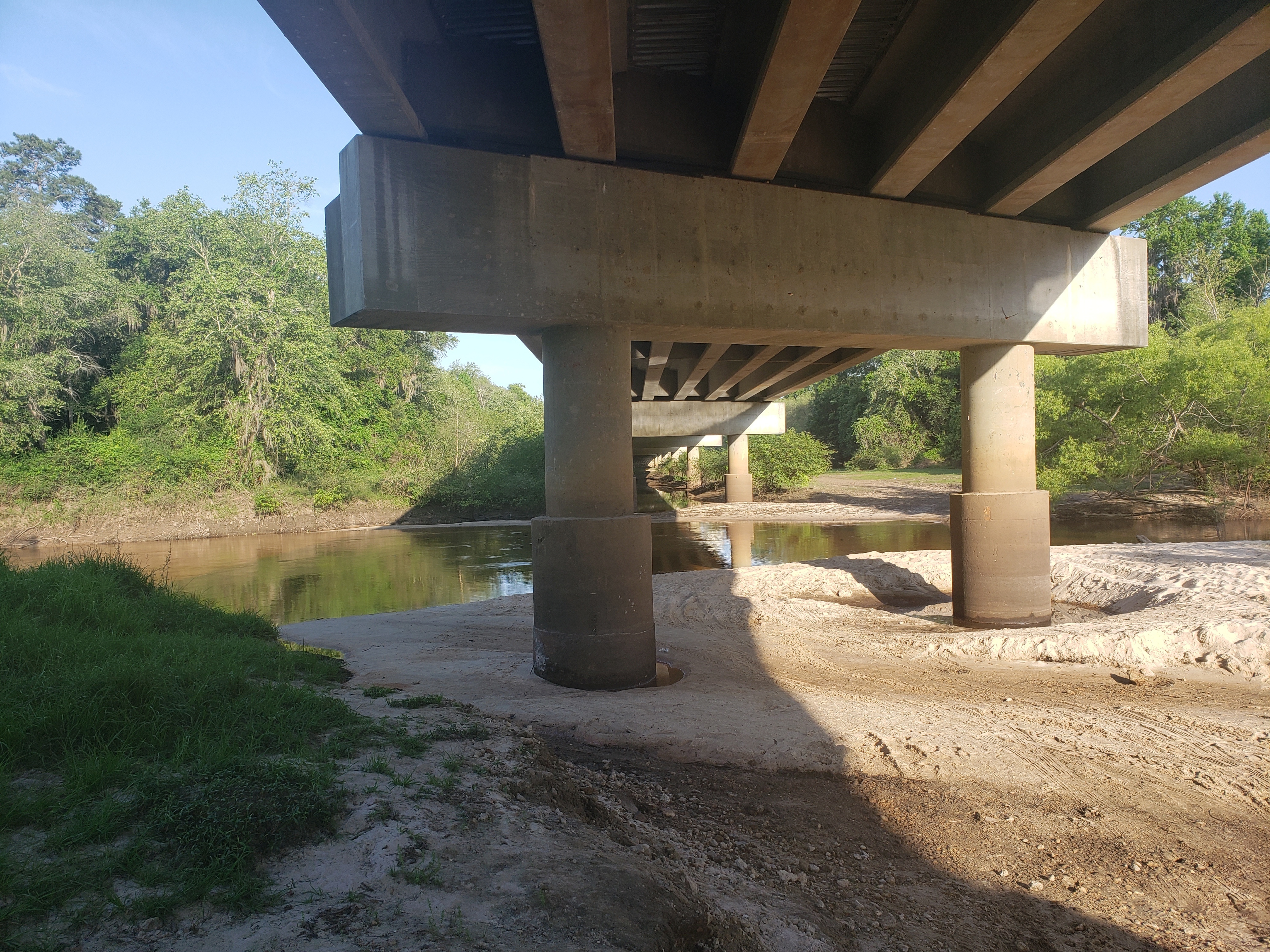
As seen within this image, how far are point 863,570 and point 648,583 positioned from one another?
762 cm

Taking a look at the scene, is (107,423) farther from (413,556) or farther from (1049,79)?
(1049,79)

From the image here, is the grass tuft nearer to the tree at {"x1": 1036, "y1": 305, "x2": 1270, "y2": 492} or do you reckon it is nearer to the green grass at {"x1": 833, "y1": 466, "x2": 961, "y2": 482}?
the tree at {"x1": 1036, "y1": 305, "x2": 1270, "y2": 492}

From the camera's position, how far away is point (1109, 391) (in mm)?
25000

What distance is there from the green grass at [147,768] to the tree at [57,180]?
2232 inches

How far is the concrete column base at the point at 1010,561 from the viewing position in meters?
9.73

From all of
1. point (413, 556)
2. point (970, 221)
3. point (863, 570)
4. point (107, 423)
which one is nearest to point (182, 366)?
point (107, 423)

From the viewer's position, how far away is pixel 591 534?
7.07m

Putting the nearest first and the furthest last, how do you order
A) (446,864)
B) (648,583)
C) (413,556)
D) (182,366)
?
(446,864) < (648,583) < (413,556) < (182,366)

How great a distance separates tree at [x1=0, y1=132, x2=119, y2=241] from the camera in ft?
163

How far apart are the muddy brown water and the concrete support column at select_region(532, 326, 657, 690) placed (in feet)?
23.9

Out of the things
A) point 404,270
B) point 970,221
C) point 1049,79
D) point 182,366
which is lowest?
point 404,270

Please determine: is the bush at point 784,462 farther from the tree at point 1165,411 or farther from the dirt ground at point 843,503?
the tree at point 1165,411

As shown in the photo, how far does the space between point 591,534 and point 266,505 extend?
3405 centimetres

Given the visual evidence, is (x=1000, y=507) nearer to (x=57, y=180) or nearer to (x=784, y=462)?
(x=784, y=462)
